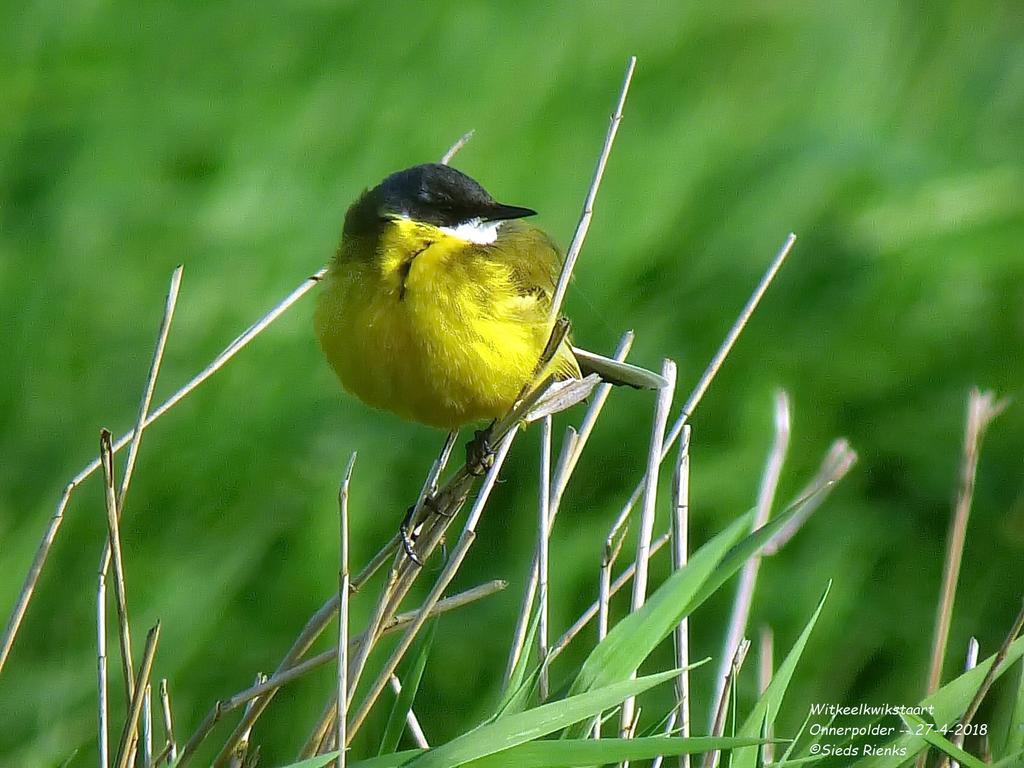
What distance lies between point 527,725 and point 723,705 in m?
0.53

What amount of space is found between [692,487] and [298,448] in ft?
4.09

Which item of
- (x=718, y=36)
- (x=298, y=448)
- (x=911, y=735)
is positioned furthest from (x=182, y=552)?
(x=718, y=36)

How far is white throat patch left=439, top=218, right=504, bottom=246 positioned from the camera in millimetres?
3879

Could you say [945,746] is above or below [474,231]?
below

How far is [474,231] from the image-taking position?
3.93 m

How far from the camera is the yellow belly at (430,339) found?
334cm

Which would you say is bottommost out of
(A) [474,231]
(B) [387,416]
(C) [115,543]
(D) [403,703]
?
(B) [387,416]

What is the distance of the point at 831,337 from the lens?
5.16 m

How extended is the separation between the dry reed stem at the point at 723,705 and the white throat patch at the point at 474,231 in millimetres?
1456

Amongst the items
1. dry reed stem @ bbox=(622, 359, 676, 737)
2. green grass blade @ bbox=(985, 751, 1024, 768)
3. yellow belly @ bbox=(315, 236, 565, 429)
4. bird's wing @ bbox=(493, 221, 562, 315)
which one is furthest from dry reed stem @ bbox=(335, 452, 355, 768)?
bird's wing @ bbox=(493, 221, 562, 315)

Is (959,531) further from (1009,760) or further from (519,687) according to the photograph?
(519,687)

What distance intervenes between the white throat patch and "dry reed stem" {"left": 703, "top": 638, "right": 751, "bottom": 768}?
4.78 ft

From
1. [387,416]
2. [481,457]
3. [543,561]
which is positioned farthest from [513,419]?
[387,416]

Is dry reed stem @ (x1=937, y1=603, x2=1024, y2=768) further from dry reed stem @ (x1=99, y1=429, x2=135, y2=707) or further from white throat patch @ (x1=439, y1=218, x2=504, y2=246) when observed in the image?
white throat patch @ (x1=439, y1=218, x2=504, y2=246)
